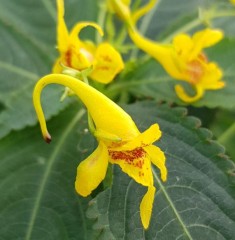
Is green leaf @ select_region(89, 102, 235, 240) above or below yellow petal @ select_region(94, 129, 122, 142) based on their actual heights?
below

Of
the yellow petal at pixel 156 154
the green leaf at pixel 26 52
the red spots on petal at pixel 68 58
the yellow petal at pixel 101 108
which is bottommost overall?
the green leaf at pixel 26 52

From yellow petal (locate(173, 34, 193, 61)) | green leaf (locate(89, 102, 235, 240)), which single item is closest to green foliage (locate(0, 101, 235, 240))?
green leaf (locate(89, 102, 235, 240))

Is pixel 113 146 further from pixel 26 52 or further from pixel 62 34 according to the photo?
pixel 26 52

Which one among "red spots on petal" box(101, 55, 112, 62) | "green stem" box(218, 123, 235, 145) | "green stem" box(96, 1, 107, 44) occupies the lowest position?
"green stem" box(218, 123, 235, 145)

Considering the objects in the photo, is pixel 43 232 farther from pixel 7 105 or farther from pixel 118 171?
pixel 7 105

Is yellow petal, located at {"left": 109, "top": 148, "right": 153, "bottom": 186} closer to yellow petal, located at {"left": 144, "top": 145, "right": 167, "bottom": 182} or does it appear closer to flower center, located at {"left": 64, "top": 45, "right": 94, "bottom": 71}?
yellow petal, located at {"left": 144, "top": 145, "right": 167, "bottom": 182}

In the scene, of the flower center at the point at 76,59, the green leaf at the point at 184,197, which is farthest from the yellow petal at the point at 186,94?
the flower center at the point at 76,59

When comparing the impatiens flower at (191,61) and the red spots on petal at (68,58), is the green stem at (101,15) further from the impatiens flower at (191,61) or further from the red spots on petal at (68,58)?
the red spots on petal at (68,58)

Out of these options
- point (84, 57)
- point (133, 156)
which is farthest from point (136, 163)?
point (84, 57)
